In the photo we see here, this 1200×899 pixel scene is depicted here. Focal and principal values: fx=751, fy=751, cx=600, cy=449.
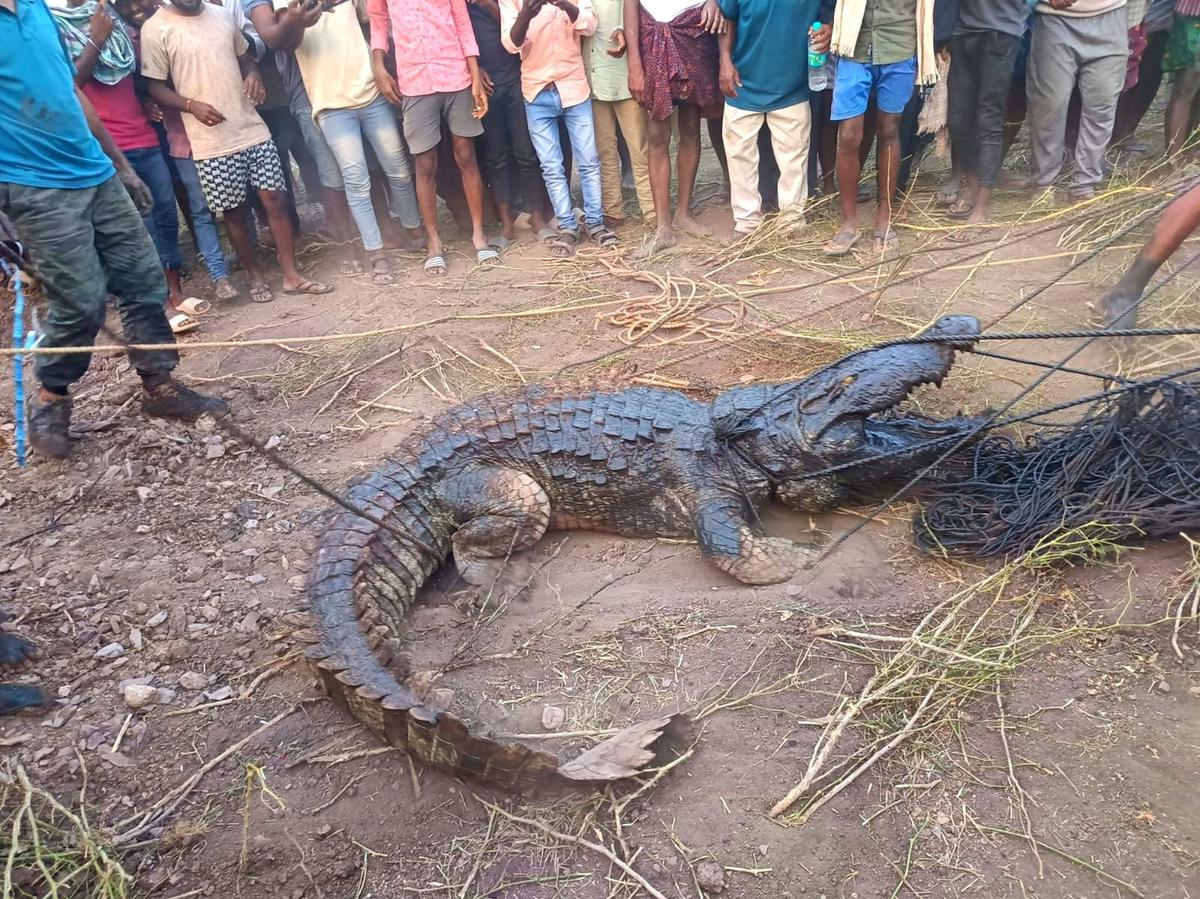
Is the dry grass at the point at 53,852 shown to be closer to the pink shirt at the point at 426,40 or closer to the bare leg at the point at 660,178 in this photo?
the bare leg at the point at 660,178

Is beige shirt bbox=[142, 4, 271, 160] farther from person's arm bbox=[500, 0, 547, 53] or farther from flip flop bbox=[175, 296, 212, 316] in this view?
person's arm bbox=[500, 0, 547, 53]

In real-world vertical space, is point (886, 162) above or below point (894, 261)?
above

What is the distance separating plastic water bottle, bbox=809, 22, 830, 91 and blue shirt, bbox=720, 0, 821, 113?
96 mm

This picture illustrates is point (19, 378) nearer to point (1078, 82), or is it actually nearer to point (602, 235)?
point (602, 235)

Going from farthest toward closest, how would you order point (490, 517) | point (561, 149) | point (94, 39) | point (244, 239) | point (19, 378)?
point (561, 149) < point (244, 239) < point (94, 39) < point (19, 378) < point (490, 517)

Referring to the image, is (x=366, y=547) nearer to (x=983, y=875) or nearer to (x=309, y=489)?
(x=309, y=489)

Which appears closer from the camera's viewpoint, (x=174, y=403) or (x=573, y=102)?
(x=174, y=403)


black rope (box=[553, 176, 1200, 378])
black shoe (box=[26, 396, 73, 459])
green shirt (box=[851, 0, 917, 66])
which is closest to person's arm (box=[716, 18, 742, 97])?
green shirt (box=[851, 0, 917, 66])

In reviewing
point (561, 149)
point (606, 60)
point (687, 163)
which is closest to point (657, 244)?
point (687, 163)

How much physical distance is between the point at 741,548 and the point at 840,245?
11.0 feet

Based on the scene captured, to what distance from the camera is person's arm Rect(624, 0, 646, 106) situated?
6016 mm

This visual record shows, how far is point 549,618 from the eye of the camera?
3180 mm

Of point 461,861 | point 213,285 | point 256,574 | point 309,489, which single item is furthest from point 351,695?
point 213,285

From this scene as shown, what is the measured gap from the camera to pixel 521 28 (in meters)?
5.97
